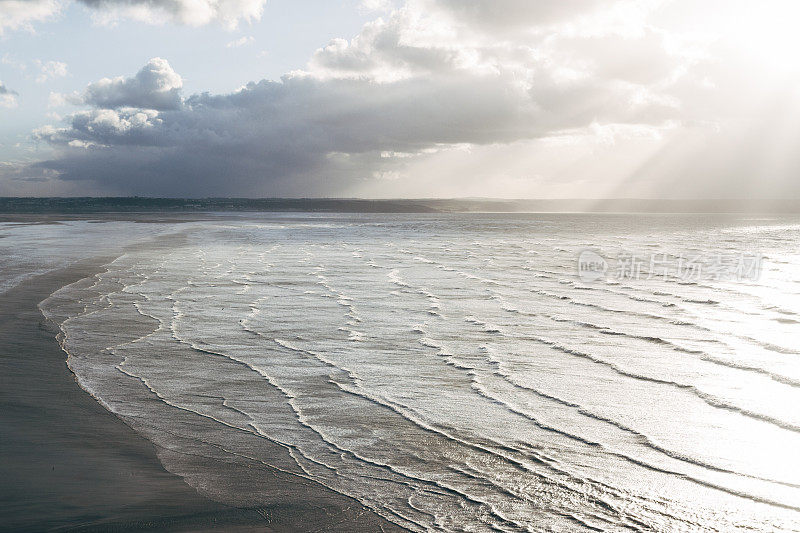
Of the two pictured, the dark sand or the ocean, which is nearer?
the dark sand

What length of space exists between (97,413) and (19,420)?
0.75 m

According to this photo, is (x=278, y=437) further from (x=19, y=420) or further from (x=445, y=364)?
(x=445, y=364)

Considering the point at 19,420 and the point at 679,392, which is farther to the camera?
the point at 679,392

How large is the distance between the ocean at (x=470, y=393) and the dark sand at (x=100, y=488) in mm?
230

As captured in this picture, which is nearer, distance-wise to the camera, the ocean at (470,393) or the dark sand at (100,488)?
the dark sand at (100,488)

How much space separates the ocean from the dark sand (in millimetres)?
230

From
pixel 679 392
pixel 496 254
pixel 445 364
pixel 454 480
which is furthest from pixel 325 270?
pixel 454 480

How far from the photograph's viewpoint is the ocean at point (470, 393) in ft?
18.2

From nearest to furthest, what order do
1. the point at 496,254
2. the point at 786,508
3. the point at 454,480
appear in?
1. the point at 786,508
2. the point at 454,480
3. the point at 496,254

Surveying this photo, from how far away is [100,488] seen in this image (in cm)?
537

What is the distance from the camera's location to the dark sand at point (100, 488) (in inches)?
190

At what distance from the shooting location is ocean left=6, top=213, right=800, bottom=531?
5.56 meters

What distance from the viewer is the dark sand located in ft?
15.8

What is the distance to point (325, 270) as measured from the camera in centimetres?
2352
